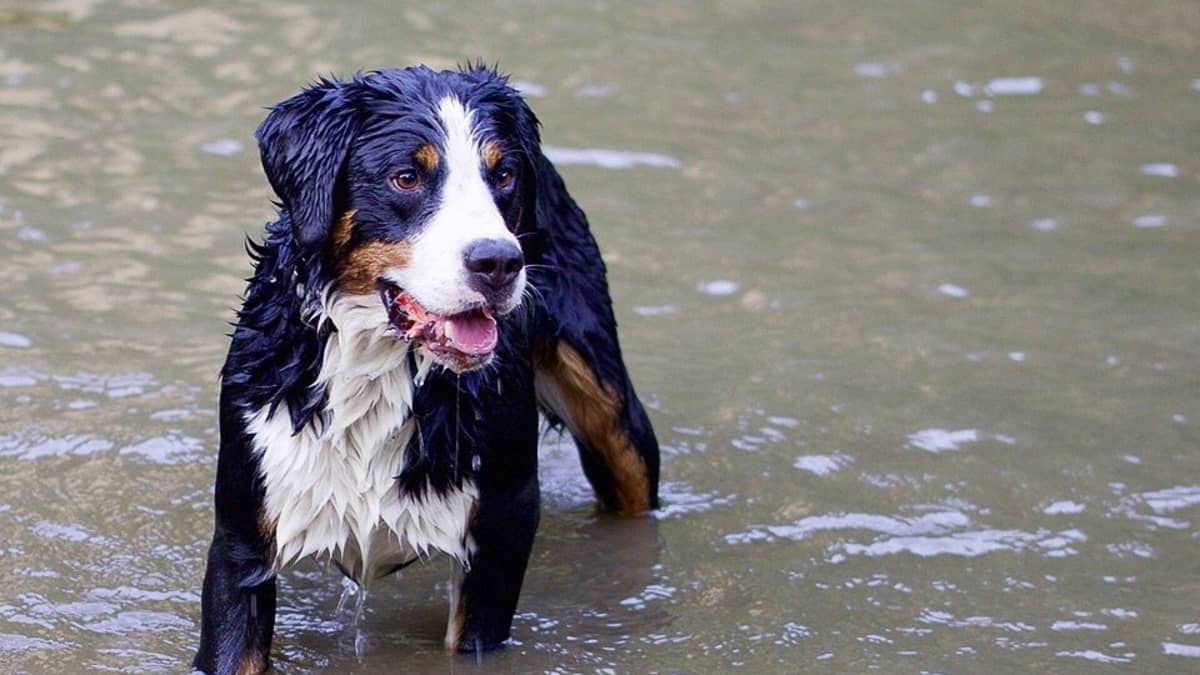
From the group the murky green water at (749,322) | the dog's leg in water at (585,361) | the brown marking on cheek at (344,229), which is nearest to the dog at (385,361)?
the brown marking on cheek at (344,229)

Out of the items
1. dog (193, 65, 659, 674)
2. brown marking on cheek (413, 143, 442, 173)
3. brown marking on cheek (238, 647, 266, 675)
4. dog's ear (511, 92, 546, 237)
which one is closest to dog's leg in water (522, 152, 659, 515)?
dog's ear (511, 92, 546, 237)

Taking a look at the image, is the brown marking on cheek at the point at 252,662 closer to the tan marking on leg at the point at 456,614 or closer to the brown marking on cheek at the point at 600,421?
the tan marking on leg at the point at 456,614

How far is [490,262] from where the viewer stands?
4328mm

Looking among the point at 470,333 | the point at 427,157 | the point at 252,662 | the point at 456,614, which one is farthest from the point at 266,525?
the point at 427,157

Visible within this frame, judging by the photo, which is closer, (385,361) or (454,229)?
(454,229)

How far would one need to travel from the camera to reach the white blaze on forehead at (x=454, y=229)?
171 inches

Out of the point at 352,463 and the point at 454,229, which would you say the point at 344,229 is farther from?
the point at 352,463

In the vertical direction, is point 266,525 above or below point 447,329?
below

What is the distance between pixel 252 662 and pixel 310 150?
4.57 feet

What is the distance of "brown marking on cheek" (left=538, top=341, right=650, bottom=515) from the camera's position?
5738 millimetres

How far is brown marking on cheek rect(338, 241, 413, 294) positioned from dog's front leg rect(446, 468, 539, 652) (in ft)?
2.22

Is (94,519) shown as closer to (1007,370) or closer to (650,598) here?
(650,598)

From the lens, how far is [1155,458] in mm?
6609

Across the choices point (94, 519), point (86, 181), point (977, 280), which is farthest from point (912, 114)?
point (94, 519)
